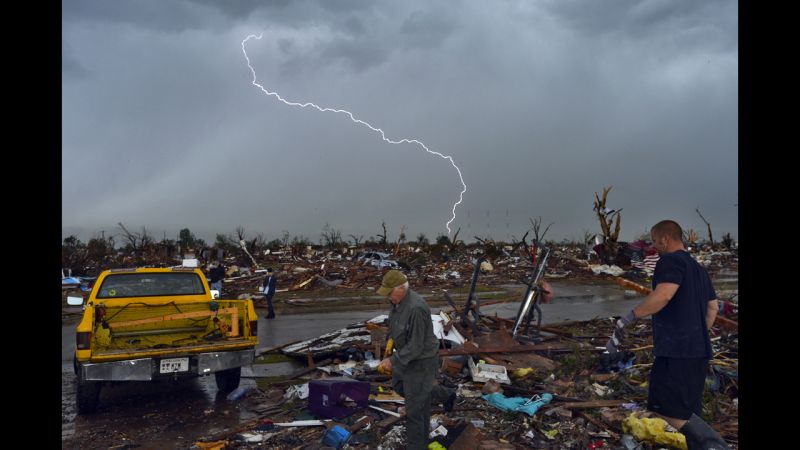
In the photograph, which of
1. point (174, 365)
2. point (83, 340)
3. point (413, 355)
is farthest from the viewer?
point (174, 365)

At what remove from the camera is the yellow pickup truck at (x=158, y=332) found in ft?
22.1

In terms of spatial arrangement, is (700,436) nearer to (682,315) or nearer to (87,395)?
(682,315)

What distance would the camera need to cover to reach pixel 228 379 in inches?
311

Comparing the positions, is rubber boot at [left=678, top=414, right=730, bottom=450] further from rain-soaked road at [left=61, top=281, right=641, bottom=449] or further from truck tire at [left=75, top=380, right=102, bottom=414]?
truck tire at [left=75, top=380, right=102, bottom=414]

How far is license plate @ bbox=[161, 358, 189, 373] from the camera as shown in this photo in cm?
693

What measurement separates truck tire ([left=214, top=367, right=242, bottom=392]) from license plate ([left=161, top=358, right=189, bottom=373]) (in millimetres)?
862

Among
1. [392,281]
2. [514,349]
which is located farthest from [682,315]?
[514,349]

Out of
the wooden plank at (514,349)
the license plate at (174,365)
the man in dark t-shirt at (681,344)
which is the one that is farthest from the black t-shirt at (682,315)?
the license plate at (174,365)

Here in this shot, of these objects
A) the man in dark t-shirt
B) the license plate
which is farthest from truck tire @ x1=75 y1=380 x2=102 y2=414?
the man in dark t-shirt

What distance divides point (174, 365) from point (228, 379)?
1.11 meters

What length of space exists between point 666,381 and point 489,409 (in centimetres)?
277
